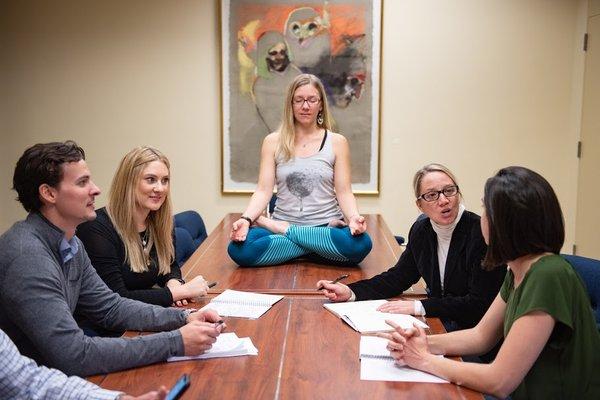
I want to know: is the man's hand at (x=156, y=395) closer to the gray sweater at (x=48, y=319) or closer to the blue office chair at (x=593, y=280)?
the gray sweater at (x=48, y=319)

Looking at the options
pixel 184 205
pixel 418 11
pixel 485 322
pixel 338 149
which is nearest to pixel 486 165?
pixel 418 11

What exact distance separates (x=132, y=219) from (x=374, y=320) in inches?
41.4

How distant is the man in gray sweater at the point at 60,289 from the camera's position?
5.06 feet

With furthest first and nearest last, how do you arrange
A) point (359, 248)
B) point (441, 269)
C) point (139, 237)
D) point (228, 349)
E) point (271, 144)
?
1. point (271, 144)
2. point (359, 248)
3. point (139, 237)
4. point (441, 269)
5. point (228, 349)

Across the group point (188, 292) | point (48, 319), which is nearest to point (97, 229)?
point (188, 292)

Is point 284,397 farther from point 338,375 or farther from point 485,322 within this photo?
point 485,322

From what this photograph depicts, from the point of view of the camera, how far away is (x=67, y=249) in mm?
1761

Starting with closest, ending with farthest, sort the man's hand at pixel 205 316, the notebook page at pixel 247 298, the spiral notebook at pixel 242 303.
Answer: the man's hand at pixel 205 316
the spiral notebook at pixel 242 303
the notebook page at pixel 247 298

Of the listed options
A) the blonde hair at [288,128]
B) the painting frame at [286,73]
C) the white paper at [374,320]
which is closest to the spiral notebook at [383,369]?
the white paper at [374,320]

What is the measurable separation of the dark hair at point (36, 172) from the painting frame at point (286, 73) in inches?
121

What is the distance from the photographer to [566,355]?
1501 millimetres

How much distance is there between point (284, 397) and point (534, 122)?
3.99 metres

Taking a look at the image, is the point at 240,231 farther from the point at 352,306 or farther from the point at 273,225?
the point at 352,306

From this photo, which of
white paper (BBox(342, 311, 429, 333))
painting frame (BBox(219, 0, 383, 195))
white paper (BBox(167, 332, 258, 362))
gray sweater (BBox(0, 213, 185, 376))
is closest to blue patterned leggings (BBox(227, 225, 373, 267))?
white paper (BBox(342, 311, 429, 333))
